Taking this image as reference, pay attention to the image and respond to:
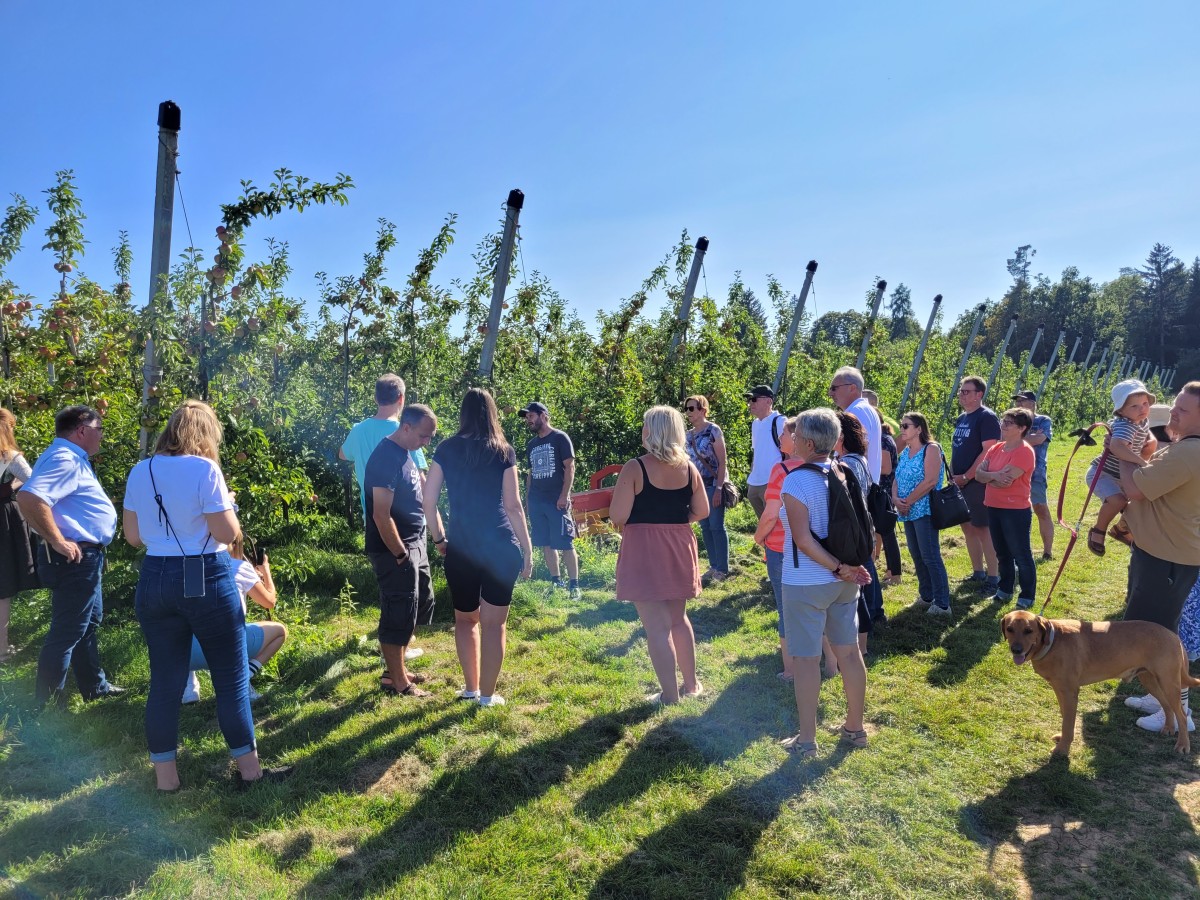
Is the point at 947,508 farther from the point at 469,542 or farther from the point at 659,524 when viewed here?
the point at 469,542

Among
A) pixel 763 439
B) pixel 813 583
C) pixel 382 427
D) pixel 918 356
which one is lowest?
pixel 813 583

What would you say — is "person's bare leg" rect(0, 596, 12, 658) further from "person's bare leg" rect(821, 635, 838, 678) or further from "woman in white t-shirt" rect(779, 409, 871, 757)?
"person's bare leg" rect(821, 635, 838, 678)

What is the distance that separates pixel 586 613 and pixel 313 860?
3065mm

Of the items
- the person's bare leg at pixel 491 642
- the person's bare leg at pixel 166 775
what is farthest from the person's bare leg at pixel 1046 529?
the person's bare leg at pixel 166 775

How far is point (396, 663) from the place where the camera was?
4.05 metres

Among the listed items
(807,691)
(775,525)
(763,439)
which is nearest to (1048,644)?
(807,691)

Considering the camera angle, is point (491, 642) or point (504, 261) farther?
point (504, 261)

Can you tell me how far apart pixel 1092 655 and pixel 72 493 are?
530cm

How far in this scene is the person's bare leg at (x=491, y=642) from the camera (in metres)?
3.79

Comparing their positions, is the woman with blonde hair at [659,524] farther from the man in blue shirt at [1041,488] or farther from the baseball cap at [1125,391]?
the man in blue shirt at [1041,488]

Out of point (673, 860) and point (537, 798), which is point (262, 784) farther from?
point (673, 860)

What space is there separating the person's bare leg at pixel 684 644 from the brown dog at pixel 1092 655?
5.28ft

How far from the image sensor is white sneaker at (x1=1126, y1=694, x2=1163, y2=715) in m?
3.91

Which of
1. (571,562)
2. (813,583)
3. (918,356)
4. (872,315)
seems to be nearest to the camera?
(813,583)
